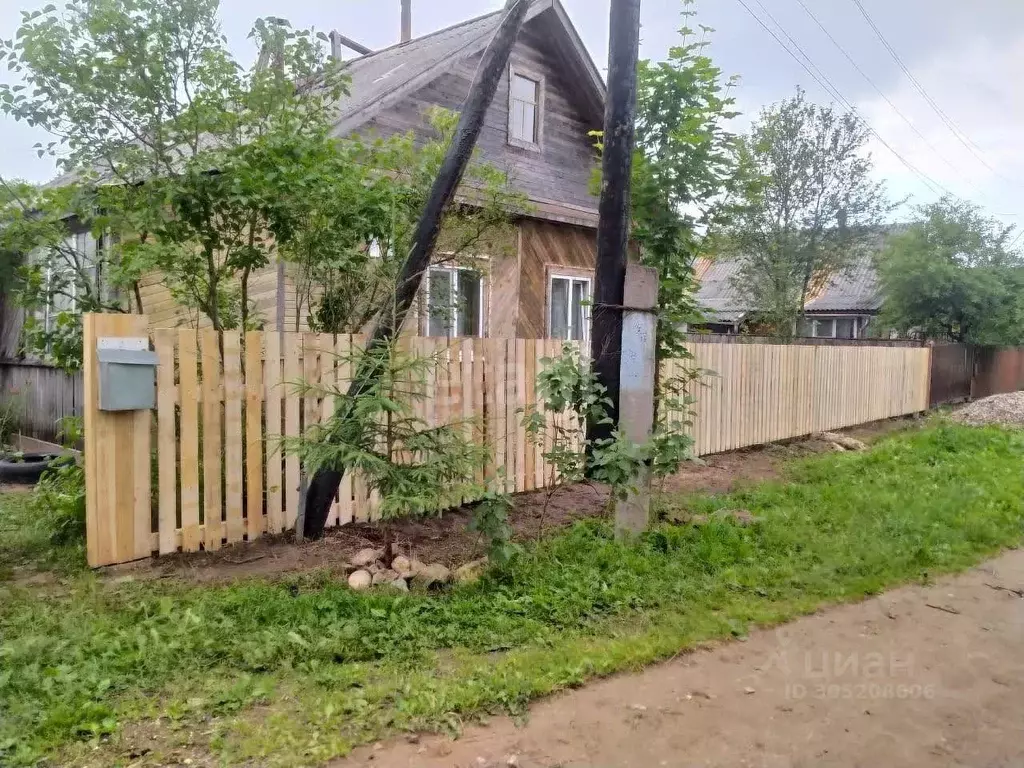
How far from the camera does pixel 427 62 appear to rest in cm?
1229

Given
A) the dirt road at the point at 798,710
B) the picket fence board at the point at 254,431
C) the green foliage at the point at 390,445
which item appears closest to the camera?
the dirt road at the point at 798,710

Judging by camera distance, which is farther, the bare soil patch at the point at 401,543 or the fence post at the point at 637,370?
the fence post at the point at 637,370

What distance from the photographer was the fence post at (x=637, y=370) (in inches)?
242

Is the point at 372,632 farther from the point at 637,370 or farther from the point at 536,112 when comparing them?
the point at 536,112

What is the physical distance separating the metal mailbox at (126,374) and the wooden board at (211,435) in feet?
1.24

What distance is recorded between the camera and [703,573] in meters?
5.57

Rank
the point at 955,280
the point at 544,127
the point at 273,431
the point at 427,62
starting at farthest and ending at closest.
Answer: the point at 955,280, the point at 544,127, the point at 427,62, the point at 273,431

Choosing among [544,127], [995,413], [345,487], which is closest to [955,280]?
[995,413]

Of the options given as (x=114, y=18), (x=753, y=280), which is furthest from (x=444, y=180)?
(x=753, y=280)

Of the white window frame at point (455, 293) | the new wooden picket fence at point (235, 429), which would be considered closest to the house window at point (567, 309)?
the white window frame at point (455, 293)

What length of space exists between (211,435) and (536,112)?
9.88 metres

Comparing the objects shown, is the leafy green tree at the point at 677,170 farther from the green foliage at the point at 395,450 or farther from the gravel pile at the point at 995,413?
the gravel pile at the point at 995,413

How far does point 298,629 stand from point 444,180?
3.24m

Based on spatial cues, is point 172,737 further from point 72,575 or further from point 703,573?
point 703,573
